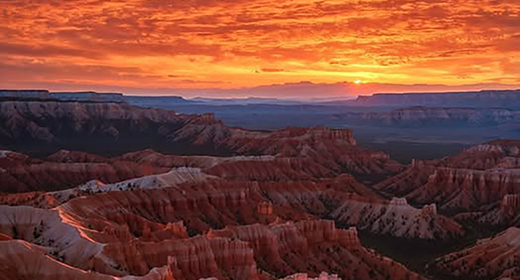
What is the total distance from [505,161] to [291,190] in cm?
5481

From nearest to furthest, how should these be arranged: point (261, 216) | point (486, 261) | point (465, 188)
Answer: point (486, 261) → point (261, 216) → point (465, 188)

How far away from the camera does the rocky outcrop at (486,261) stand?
66562 mm

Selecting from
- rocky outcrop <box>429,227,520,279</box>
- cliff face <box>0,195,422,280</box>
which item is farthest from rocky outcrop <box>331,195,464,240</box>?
cliff face <box>0,195,422,280</box>

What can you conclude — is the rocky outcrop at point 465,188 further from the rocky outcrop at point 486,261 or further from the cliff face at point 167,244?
the cliff face at point 167,244

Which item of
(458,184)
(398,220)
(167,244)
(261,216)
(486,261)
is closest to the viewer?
(167,244)

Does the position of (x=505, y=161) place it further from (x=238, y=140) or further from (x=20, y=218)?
(x=20, y=218)

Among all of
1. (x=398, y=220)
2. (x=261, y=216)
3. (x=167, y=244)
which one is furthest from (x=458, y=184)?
(x=167, y=244)

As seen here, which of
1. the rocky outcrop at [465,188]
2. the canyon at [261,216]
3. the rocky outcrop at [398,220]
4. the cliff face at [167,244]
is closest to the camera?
the cliff face at [167,244]

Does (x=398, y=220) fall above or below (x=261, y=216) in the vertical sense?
below

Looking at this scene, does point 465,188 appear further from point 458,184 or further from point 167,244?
point 167,244

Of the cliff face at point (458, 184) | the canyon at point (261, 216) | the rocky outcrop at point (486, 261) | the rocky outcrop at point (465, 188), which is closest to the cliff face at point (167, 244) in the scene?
the canyon at point (261, 216)

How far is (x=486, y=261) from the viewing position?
6919cm

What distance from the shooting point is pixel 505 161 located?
133625mm

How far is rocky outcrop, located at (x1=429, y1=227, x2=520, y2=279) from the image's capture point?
66.6m
